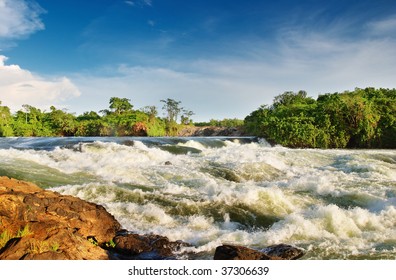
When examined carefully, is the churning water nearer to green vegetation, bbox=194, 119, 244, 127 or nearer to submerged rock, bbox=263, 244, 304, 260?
submerged rock, bbox=263, 244, 304, 260

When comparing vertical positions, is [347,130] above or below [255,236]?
above

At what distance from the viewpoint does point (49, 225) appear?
480 centimetres

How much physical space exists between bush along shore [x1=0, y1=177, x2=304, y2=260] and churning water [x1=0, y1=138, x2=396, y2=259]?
Answer: 48cm

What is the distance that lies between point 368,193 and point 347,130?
18.0 metres

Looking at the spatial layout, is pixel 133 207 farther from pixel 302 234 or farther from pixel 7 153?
pixel 7 153

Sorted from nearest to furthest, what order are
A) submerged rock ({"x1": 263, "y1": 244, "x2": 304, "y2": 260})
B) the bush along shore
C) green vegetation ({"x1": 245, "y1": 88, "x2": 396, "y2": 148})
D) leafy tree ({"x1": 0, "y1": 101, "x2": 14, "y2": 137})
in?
1. the bush along shore
2. submerged rock ({"x1": 263, "y1": 244, "x2": 304, "y2": 260})
3. green vegetation ({"x1": 245, "y1": 88, "x2": 396, "y2": 148})
4. leafy tree ({"x1": 0, "y1": 101, "x2": 14, "y2": 137})

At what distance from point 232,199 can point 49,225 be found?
438cm

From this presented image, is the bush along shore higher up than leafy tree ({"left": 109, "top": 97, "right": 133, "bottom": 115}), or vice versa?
leafy tree ({"left": 109, "top": 97, "right": 133, "bottom": 115})

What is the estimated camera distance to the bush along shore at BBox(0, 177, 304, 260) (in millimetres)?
4168

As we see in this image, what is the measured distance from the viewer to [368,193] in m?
9.27

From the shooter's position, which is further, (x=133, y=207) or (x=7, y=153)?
(x=7, y=153)

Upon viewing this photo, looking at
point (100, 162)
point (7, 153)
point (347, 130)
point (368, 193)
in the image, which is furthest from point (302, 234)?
point (347, 130)

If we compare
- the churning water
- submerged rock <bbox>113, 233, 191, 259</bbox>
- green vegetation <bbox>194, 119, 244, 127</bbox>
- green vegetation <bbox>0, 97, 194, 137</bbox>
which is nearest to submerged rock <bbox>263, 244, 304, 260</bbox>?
the churning water

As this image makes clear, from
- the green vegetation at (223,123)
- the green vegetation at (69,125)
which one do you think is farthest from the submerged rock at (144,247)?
the green vegetation at (223,123)
